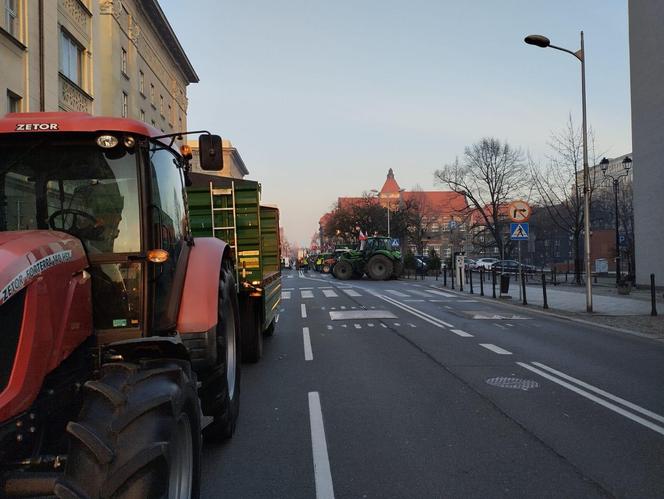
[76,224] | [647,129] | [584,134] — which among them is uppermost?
[647,129]

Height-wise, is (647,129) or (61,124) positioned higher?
(647,129)

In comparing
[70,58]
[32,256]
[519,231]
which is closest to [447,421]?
[32,256]

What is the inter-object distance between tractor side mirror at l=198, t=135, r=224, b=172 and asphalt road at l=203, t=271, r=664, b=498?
2.45m

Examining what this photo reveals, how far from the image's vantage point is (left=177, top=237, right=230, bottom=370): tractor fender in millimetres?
3809

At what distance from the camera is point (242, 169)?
336ft

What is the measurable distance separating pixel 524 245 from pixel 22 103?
61692mm

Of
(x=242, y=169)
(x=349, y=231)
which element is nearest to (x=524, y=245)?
(x=349, y=231)

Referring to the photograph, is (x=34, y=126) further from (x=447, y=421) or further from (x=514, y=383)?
(x=514, y=383)

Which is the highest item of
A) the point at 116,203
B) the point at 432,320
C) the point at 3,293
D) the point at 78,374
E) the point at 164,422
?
the point at 116,203

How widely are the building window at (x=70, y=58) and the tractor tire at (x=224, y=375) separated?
58.0ft

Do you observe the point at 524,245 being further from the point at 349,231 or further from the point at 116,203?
the point at 116,203

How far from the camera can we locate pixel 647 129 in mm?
25906

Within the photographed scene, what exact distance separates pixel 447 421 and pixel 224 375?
2380 mm

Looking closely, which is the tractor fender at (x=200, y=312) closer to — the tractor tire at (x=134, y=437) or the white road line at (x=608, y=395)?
the tractor tire at (x=134, y=437)
